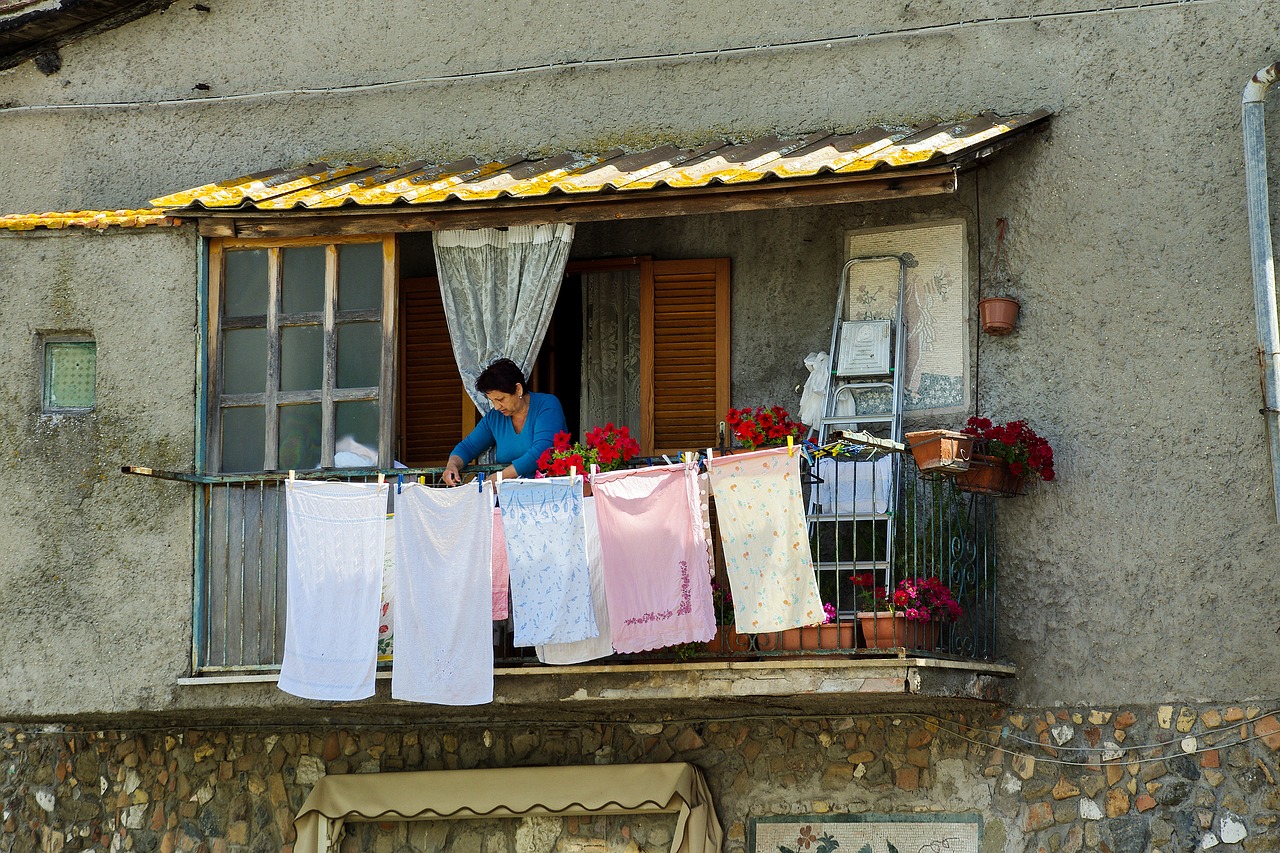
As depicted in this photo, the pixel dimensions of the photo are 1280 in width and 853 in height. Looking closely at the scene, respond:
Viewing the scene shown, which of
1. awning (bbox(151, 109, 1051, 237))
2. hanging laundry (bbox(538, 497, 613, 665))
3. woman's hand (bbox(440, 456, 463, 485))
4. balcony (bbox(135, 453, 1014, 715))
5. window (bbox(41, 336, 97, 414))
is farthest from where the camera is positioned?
window (bbox(41, 336, 97, 414))

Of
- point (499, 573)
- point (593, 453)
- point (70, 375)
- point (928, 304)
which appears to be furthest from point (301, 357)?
point (928, 304)

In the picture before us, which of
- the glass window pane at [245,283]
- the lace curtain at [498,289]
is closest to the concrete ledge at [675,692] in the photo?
the lace curtain at [498,289]

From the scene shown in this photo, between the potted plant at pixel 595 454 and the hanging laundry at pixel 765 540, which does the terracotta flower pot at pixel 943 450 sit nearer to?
the hanging laundry at pixel 765 540

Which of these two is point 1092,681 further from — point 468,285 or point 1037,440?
point 468,285

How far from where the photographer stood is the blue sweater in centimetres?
1052

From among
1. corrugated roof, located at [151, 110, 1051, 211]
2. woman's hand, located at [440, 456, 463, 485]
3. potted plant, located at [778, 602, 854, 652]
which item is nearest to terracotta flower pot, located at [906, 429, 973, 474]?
potted plant, located at [778, 602, 854, 652]

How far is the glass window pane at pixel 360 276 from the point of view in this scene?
10.6m

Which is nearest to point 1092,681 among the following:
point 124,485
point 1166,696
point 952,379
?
point 1166,696

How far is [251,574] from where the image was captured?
10422mm

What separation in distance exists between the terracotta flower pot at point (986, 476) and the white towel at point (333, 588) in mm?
3057

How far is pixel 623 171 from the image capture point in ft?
34.8

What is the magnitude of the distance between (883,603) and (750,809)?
1.57m

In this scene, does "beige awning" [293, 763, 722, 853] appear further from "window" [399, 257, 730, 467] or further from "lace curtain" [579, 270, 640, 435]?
"lace curtain" [579, 270, 640, 435]

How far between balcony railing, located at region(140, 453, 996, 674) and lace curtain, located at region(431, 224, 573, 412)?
2.68ft
